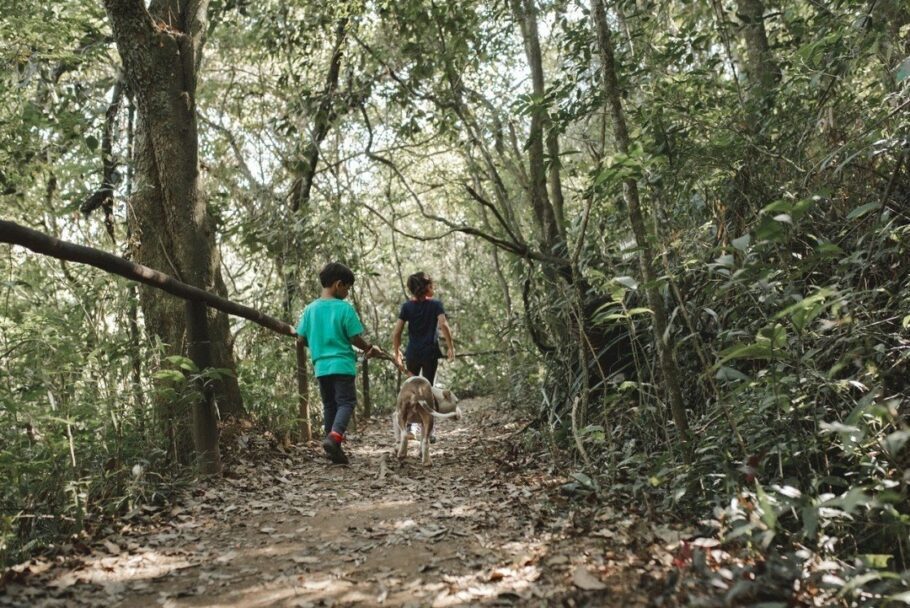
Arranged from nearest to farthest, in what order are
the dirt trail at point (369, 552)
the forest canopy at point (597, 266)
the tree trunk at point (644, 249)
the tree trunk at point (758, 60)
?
1. the dirt trail at point (369, 552)
2. the forest canopy at point (597, 266)
3. the tree trunk at point (644, 249)
4. the tree trunk at point (758, 60)

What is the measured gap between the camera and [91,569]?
3.50 meters

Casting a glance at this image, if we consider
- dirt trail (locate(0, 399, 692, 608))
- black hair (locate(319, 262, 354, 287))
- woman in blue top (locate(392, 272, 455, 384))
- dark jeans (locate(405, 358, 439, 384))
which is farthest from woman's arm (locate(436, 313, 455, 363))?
dirt trail (locate(0, 399, 692, 608))

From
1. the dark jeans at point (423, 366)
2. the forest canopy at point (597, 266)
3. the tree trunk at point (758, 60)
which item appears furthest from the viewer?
the dark jeans at point (423, 366)

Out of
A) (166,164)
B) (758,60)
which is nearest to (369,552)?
(166,164)

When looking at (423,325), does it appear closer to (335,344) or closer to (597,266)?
(335,344)

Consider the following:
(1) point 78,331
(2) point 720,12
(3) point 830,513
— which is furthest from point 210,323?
(2) point 720,12

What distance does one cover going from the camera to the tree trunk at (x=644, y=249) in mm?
4376

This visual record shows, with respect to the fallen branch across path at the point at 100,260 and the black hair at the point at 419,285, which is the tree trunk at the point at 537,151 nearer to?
the black hair at the point at 419,285

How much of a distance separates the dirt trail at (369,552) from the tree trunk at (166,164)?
173 centimetres

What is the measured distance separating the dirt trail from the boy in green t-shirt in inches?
38.7

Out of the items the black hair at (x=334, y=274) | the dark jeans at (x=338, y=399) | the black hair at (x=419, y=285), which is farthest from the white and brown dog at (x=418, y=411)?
the black hair at (x=419, y=285)

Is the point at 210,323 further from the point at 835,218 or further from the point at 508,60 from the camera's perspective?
the point at 508,60

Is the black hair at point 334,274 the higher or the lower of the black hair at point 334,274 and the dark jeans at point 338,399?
the higher

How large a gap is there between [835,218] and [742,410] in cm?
216
